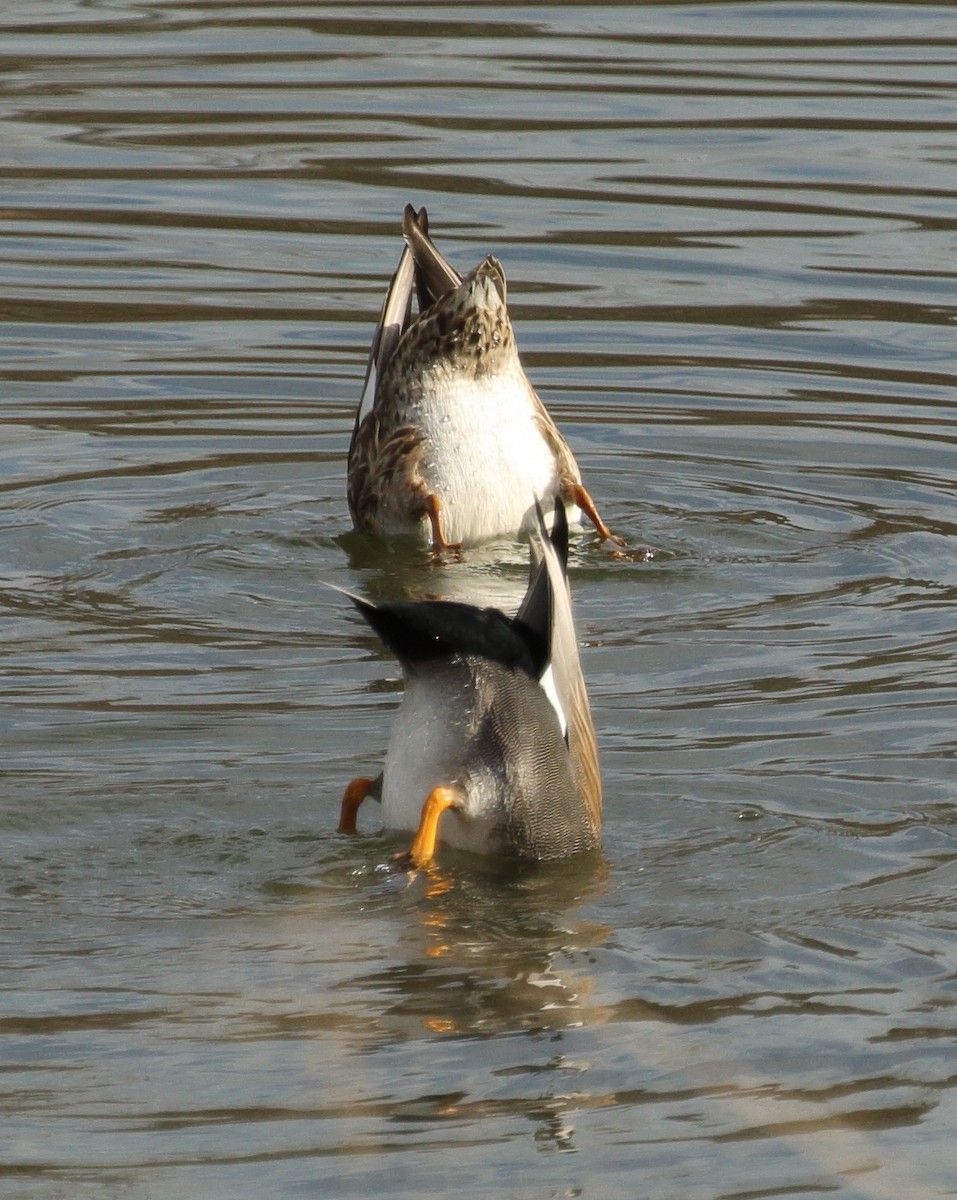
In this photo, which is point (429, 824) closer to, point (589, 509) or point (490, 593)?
point (490, 593)

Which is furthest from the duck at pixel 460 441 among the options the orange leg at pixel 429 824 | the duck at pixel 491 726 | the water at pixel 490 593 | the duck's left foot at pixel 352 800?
the orange leg at pixel 429 824

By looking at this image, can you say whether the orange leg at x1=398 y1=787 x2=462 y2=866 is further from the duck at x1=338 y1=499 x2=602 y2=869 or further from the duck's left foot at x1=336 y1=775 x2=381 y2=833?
A: the duck's left foot at x1=336 y1=775 x2=381 y2=833

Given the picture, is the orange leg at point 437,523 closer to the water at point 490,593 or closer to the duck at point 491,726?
the water at point 490,593

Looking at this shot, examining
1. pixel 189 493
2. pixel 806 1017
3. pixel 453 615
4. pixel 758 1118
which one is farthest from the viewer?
pixel 189 493

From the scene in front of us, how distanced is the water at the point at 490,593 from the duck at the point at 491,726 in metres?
0.12

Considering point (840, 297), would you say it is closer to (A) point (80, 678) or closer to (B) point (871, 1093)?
(A) point (80, 678)

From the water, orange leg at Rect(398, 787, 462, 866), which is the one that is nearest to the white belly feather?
the water

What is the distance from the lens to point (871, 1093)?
418cm

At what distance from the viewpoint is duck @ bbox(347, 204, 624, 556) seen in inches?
324

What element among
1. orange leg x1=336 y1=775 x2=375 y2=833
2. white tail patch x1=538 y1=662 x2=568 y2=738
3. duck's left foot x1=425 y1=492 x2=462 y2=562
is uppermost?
white tail patch x1=538 y1=662 x2=568 y2=738

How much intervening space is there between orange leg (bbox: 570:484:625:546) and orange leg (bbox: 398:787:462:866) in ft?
10.2

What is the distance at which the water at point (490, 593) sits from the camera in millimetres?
4148

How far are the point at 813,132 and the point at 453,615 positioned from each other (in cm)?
907

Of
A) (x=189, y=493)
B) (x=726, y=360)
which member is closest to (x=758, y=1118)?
(x=189, y=493)
